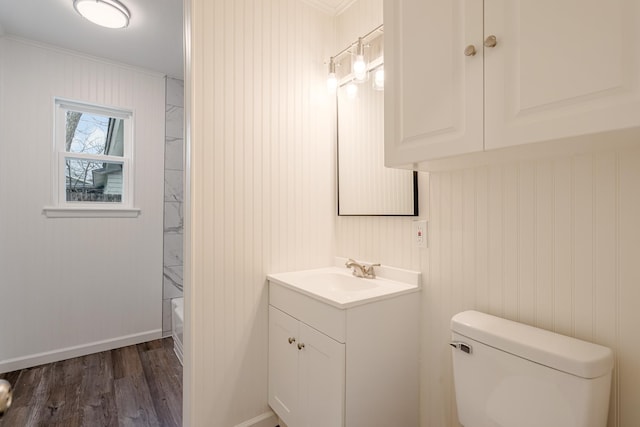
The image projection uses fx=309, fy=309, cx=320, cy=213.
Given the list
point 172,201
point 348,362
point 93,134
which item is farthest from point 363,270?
point 93,134

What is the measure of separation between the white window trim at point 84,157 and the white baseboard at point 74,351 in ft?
3.46

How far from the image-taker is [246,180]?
161 centimetres

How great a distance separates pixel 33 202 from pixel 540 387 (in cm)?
317

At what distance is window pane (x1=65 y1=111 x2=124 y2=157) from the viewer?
2549 millimetres

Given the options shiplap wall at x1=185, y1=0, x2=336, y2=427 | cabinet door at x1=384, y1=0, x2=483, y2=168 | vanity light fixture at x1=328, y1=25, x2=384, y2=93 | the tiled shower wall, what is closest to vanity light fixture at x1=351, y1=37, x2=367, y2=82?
vanity light fixture at x1=328, y1=25, x2=384, y2=93

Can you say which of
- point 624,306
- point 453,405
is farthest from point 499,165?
point 453,405

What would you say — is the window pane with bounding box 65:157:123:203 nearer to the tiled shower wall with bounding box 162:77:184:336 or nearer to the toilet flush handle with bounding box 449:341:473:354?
the tiled shower wall with bounding box 162:77:184:336

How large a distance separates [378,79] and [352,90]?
199 millimetres

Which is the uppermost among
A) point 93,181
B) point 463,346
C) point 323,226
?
point 93,181

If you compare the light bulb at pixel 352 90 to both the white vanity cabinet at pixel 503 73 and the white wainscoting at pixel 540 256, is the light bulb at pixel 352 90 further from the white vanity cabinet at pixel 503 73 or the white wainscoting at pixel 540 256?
the white wainscoting at pixel 540 256

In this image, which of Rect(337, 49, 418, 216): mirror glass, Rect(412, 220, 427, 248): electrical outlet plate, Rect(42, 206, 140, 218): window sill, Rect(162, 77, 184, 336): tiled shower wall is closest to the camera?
Rect(412, 220, 427, 248): electrical outlet plate

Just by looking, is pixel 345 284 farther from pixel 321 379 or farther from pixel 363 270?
pixel 321 379

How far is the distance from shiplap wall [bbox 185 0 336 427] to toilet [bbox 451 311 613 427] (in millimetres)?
984

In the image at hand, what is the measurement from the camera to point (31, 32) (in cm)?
217
